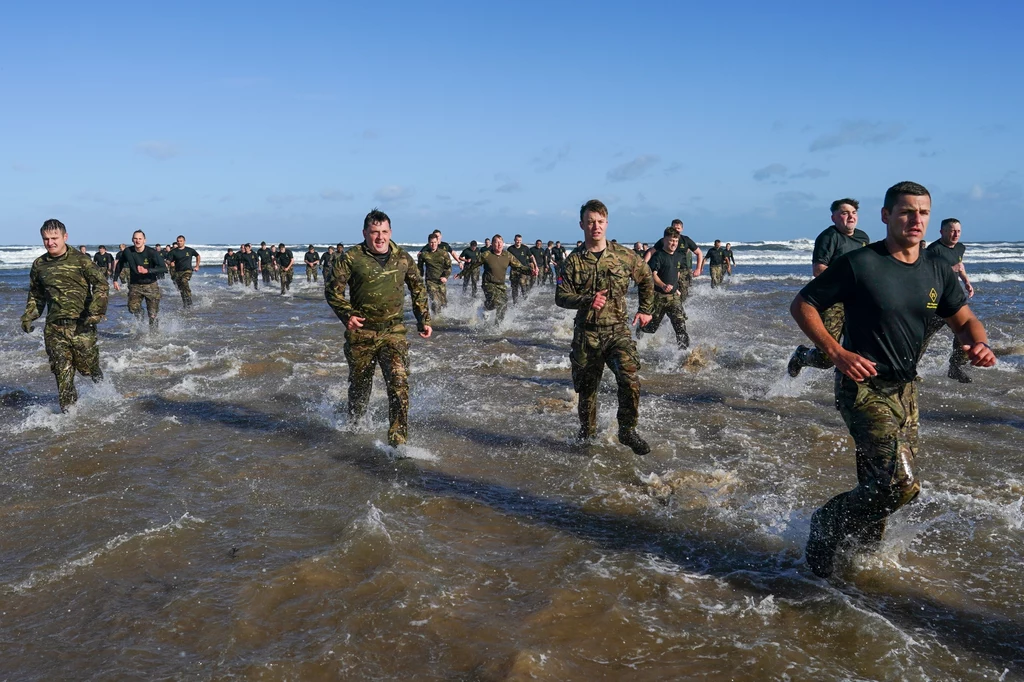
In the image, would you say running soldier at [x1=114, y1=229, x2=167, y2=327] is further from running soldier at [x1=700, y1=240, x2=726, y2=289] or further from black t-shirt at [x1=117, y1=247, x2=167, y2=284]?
running soldier at [x1=700, y1=240, x2=726, y2=289]

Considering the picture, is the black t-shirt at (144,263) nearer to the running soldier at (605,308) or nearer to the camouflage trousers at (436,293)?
the camouflage trousers at (436,293)

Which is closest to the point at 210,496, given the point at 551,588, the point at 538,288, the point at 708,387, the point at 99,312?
→ the point at 551,588

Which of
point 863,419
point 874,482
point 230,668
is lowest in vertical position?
point 230,668

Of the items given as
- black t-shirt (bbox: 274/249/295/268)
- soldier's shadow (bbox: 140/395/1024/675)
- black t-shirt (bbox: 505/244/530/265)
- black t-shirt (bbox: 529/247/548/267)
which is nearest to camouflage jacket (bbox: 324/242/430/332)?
soldier's shadow (bbox: 140/395/1024/675)

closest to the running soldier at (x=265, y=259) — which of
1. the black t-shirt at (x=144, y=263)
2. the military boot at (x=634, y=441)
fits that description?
the black t-shirt at (x=144, y=263)

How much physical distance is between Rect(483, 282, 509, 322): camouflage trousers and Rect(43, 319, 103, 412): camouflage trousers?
373 inches

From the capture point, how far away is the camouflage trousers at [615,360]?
6.23 metres

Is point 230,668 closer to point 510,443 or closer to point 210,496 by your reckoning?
point 210,496

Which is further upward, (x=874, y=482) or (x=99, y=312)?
(x=99, y=312)

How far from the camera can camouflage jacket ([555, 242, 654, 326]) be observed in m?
6.34

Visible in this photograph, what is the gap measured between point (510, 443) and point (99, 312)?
4705 millimetres

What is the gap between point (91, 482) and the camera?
20.1ft

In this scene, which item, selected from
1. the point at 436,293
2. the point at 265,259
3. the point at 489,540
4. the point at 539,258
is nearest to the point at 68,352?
the point at 489,540

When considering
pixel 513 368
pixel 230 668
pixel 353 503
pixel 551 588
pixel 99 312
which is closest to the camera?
pixel 230 668
